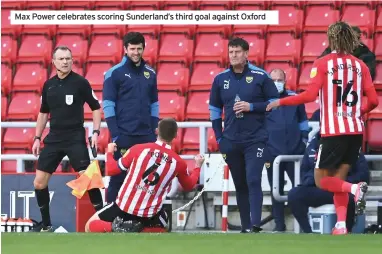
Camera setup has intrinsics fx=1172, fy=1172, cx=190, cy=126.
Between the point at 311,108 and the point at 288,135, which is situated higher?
the point at 311,108

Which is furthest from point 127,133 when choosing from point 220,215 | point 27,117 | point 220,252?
point 27,117

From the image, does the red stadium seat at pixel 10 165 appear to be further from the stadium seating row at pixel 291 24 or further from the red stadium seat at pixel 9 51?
the stadium seating row at pixel 291 24

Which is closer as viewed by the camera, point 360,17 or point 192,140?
point 192,140

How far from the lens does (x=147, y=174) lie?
10188 mm

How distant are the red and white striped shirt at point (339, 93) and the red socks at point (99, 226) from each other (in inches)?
75.2

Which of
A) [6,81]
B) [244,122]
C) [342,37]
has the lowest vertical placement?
[244,122]

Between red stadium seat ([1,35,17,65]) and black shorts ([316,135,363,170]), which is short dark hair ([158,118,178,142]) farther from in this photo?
red stadium seat ([1,35,17,65])

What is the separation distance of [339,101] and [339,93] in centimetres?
7

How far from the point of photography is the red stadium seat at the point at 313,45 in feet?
51.3

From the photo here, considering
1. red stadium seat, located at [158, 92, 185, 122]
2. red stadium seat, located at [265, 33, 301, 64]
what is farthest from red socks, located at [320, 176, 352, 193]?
red stadium seat, located at [265, 33, 301, 64]

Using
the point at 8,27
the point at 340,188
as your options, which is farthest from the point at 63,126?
the point at 8,27

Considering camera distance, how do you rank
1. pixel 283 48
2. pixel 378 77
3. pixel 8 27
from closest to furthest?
1. pixel 378 77
2. pixel 283 48
3. pixel 8 27

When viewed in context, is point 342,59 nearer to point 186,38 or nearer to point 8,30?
point 186,38
